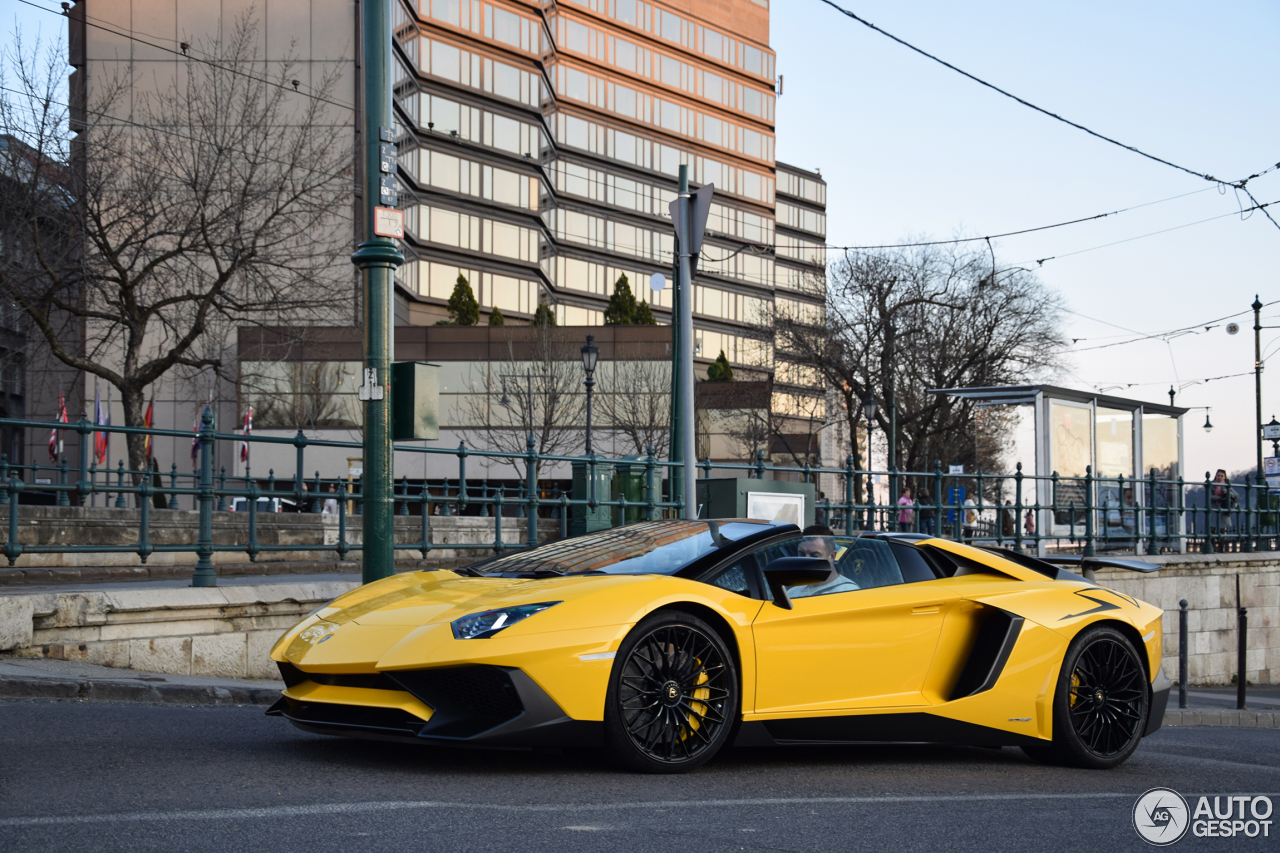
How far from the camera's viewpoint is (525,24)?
62750 mm

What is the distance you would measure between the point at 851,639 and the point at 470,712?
1772 millimetres

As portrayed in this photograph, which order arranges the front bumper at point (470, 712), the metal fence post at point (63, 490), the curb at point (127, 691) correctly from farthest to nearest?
the metal fence post at point (63, 490) < the curb at point (127, 691) < the front bumper at point (470, 712)

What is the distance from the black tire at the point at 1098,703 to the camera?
612 centimetres

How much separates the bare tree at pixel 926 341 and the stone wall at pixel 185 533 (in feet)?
77.8

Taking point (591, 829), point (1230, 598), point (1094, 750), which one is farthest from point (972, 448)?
point (591, 829)

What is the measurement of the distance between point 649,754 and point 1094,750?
2436mm

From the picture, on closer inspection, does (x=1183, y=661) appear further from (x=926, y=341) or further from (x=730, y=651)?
(x=926, y=341)

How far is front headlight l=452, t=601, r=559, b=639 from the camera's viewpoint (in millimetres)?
4906

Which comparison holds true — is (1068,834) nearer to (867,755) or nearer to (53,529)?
(867,755)

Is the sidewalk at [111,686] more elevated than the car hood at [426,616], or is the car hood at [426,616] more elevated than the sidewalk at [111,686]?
the car hood at [426,616]

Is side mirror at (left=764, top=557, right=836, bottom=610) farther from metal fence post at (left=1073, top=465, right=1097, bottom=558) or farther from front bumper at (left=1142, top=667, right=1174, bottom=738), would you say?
metal fence post at (left=1073, top=465, right=1097, bottom=558)

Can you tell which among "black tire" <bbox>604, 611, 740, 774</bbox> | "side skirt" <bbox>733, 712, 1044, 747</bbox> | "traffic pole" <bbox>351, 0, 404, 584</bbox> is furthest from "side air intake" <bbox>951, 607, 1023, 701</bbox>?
"traffic pole" <bbox>351, 0, 404, 584</bbox>

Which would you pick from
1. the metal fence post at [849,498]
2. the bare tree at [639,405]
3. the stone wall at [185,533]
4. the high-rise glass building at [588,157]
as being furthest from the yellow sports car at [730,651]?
the bare tree at [639,405]

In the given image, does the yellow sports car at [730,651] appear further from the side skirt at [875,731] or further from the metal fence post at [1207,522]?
the metal fence post at [1207,522]
